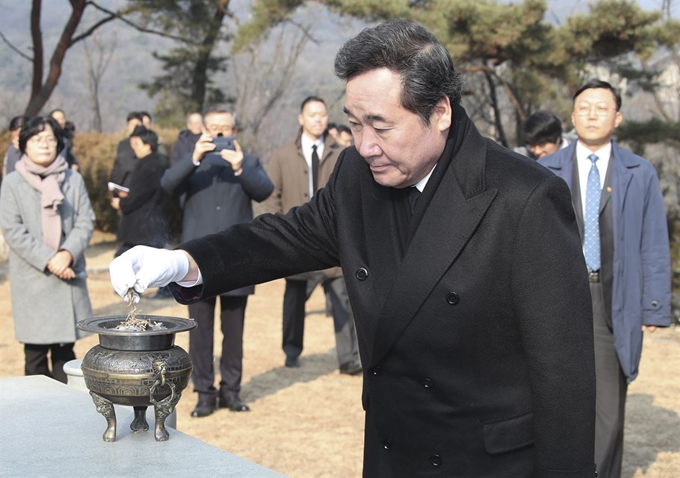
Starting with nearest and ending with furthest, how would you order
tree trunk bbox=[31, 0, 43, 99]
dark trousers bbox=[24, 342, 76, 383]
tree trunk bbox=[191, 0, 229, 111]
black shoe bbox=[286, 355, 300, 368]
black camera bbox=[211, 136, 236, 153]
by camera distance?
dark trousers bbox=[24, 342, 76, 383], black camera bbox=[211, 136, 236, 153], black shoe bbox=[286, 355, 300, 368], tree trunk bbox=[31, 0, 43, 99], tree trunk bbox=[191, 0, 229, 111]

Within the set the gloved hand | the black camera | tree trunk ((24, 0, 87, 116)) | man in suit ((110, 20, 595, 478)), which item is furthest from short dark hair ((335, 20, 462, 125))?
tree trunk ((24, 0, 87, 116))

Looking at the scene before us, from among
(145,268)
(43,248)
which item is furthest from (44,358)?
(145,268)

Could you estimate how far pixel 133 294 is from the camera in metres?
3.00

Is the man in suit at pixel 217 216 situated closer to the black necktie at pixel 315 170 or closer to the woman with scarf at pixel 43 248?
the woman with scarf at pixel 43 248

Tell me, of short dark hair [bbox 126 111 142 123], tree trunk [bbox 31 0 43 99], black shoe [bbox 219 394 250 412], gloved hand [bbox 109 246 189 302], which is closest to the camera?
gloved hand [bbox 109 246 189 302]

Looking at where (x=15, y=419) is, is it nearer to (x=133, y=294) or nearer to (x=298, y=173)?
(x=133, y=294)

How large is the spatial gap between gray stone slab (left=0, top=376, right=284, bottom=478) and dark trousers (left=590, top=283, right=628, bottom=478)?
251cm

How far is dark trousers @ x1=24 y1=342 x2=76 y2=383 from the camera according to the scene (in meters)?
6.39

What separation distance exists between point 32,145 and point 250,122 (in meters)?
18.0

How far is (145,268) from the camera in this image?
2.83m

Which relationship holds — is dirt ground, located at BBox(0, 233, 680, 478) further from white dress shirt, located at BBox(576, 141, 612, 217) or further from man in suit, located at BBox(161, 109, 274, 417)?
white dress shirt, located at BBox(576, 141, 612, 217)

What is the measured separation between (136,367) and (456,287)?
3.92 ft

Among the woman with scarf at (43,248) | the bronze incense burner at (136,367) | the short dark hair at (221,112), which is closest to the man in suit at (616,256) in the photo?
the bronze incense burner at (136,367)

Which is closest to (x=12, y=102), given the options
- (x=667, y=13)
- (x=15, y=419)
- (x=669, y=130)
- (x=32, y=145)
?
(x=667, y=13)
